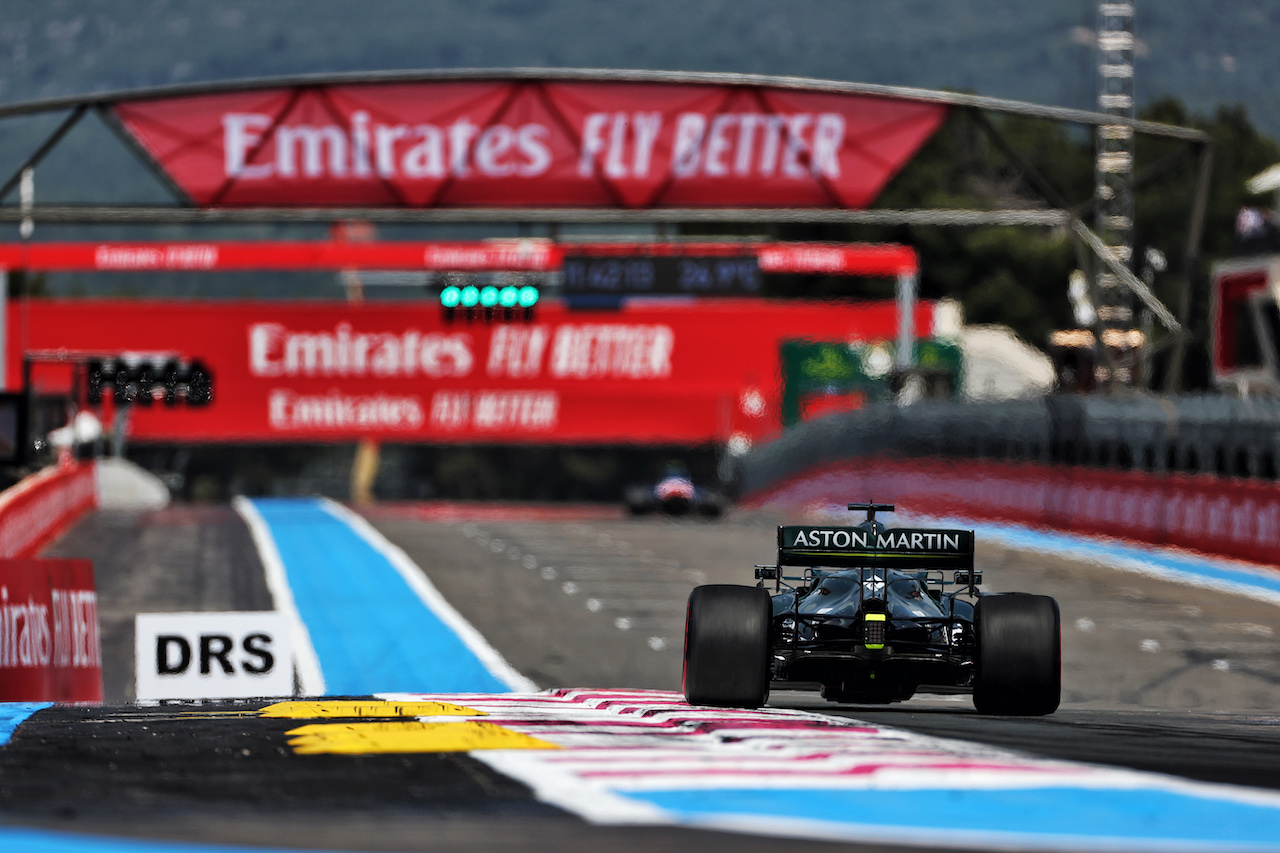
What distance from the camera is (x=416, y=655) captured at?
74.9 feet

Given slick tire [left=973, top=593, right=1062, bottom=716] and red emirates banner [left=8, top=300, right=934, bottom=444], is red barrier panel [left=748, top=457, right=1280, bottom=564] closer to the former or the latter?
slick tire [left=973, top=593, right=1062, bottom=716]

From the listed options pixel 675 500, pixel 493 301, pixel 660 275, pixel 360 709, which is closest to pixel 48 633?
pixel 360 709

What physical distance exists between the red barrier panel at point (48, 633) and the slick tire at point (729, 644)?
616 centimetres

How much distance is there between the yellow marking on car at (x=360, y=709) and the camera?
478 inches

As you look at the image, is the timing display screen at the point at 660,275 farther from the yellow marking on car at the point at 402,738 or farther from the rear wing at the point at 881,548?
the yellow marking on car at the point at 402,738

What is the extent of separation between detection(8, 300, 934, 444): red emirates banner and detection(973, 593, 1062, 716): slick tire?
5857cm

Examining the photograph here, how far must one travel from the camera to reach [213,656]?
1639 cm

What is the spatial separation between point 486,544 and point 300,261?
36311mm

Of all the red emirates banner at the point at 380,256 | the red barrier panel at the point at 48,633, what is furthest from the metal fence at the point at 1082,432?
the red barrier panel at the point at 48,633

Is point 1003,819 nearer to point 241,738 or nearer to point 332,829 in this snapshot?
point 332,829

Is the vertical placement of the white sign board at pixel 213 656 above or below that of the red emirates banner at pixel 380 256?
below


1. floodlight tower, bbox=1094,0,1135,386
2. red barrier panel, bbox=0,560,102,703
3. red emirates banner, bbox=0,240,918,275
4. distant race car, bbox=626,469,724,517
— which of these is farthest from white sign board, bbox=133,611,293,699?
red emirates banner, bbox=0,240,918,275

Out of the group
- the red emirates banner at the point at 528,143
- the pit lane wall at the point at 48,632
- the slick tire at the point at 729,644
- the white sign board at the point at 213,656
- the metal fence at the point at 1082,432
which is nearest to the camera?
the slick tire at the point at 729,644

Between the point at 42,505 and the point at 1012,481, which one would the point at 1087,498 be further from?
the point at 42,505
